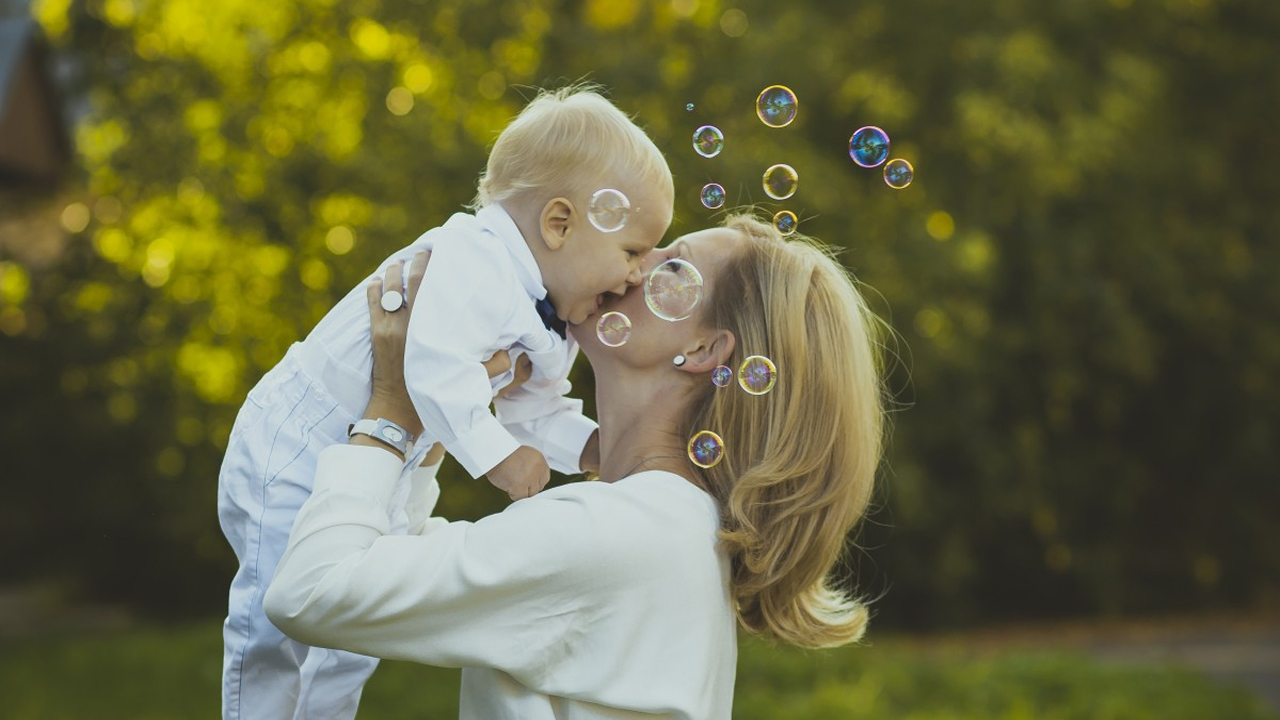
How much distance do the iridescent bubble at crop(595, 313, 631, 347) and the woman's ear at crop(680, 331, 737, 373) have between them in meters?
0.11

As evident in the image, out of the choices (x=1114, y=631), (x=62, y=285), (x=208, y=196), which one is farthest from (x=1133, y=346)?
(x=62, y=285)

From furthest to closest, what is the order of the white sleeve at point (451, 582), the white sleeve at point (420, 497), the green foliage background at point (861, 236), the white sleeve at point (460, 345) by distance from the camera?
the green foliage background at point (861, 236) < the white sleeve at point (420, 497) < the white sleeve at point (460, 345) < the white sleeve at point (451, 582)

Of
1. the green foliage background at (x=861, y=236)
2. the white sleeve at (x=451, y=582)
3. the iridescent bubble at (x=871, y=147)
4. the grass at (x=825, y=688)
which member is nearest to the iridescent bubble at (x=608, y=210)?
the white sleeve at (x=451, y=582)

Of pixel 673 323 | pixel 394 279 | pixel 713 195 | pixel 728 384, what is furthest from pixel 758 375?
pixel 713 195

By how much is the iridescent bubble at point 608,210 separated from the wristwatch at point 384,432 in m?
0.52

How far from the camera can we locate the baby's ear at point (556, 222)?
241 cm

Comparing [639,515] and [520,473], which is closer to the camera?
[639,515]

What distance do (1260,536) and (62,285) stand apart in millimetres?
10416

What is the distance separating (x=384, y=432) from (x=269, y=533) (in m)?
0.39

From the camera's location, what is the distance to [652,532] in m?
1.97

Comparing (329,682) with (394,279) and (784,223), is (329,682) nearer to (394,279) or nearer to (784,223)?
(394,279)

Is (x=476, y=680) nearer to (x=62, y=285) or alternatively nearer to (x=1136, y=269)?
(x=62, y=285)

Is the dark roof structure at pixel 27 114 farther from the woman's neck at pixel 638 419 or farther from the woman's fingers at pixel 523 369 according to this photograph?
the woman's neck at pixel 638 419

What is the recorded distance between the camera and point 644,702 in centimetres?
196
